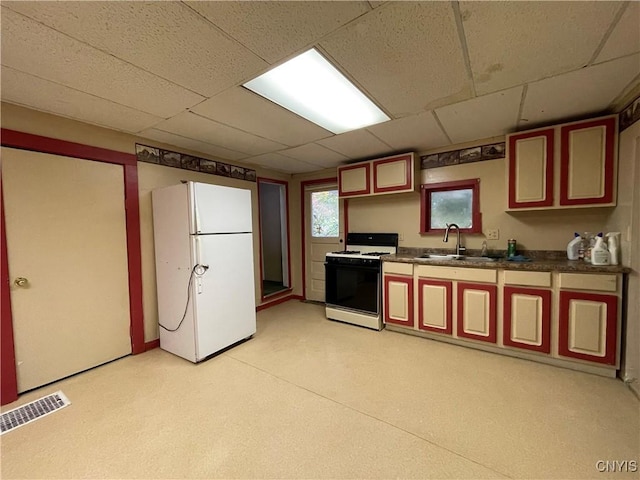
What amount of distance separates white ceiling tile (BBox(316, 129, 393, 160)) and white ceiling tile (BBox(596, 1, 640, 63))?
1690 mm

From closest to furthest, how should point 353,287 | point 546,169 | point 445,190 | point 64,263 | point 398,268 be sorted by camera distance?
1. point 64,263
2. point 546,169
3. point 398,268
4. point 445,190
5. point 353,287

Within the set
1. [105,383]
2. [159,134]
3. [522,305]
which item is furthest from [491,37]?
[105,383]

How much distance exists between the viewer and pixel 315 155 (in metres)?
3.54

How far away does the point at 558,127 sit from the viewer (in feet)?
8.06

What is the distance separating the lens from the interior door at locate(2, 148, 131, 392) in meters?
2.06

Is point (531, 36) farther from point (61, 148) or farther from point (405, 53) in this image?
point (61, 148)

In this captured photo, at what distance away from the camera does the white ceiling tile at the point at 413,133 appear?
2.45 meters

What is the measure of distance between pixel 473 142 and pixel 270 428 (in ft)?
11.6

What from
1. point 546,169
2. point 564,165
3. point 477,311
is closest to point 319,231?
point 477,311

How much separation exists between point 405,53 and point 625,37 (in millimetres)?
1137

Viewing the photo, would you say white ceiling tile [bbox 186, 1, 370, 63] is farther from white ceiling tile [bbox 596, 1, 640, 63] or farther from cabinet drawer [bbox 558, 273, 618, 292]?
cabinet drawer [bbox 558, 273, 618, 292]

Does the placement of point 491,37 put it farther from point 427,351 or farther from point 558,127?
point 427,351

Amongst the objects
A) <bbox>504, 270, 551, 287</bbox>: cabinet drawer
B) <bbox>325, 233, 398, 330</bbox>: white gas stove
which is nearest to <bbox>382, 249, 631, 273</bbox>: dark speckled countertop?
<bbox>504, 270, 551, 287</bbox>: cabinet drawer

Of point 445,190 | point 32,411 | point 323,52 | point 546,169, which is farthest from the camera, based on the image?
point 445,190
